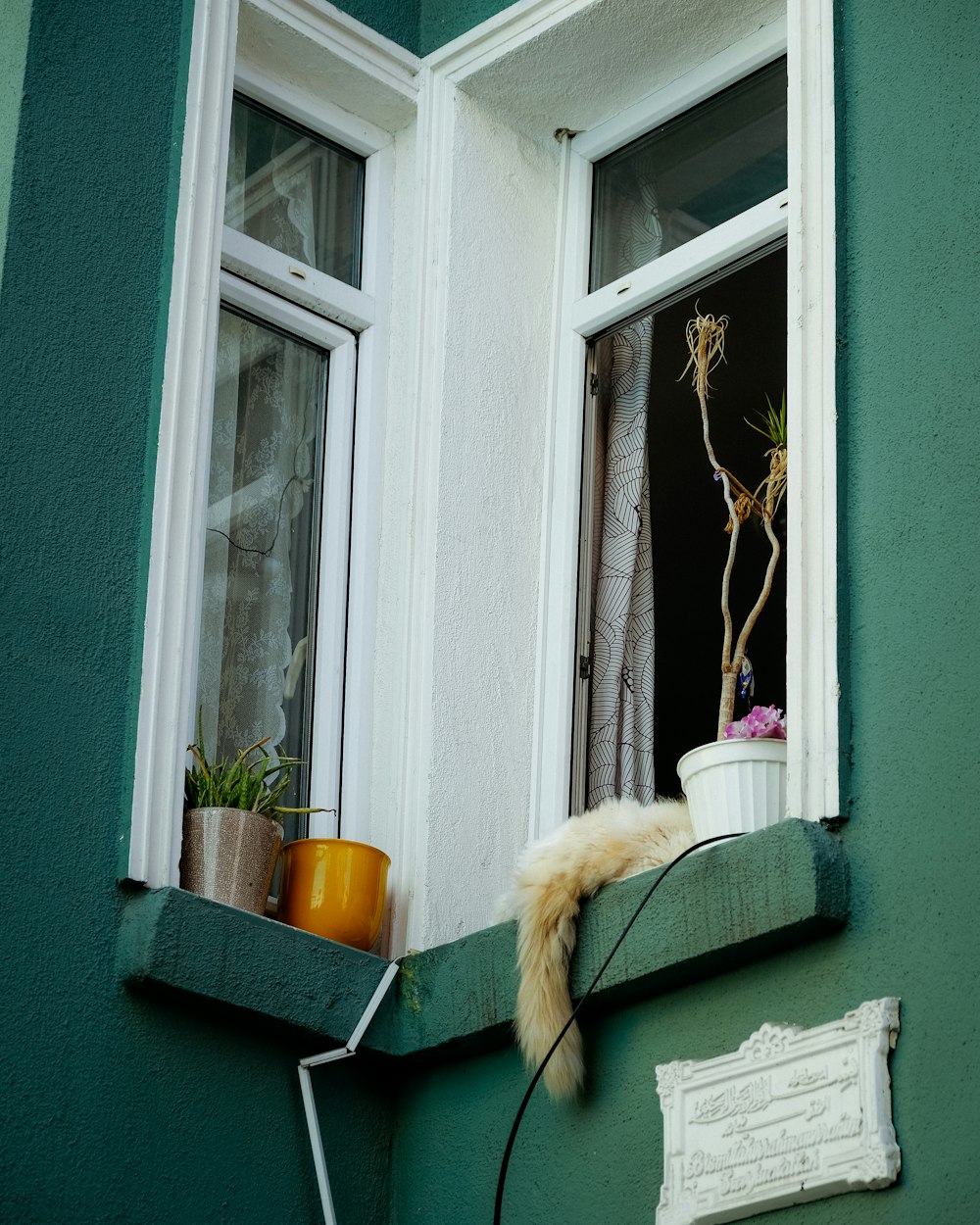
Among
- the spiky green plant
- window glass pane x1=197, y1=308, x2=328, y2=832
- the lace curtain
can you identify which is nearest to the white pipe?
the spiky green plant

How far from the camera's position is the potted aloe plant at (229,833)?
3.58m

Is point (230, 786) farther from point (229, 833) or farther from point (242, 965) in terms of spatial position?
point (242, 965)

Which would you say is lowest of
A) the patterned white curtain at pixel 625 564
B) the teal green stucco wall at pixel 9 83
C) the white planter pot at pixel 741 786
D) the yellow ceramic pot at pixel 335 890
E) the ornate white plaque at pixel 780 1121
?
the ornate white plaque at pixel 780 1121

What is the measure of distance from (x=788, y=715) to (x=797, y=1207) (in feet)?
2.52

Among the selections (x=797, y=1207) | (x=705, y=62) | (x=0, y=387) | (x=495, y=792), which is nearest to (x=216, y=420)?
(x=0, y=387)

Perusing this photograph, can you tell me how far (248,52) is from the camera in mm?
4332

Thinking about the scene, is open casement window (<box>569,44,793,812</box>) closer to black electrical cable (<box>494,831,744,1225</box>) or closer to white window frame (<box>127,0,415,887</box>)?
white window frame (<box>127,0,415,887</box>)

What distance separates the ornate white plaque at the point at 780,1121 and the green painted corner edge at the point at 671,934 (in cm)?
15

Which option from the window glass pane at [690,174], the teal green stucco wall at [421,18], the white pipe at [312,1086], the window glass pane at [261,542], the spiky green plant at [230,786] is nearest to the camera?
the white pipe at [312,1086]

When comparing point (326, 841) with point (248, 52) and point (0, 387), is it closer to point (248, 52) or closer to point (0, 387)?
point (0, 387)

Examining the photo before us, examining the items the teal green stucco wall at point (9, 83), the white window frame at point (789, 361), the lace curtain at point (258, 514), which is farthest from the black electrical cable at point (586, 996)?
the teal green stucco wall at point (9, 83)

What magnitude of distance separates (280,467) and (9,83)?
92cm

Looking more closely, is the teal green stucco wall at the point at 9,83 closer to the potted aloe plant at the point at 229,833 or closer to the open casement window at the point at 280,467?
the open casement window at the point at 280,467

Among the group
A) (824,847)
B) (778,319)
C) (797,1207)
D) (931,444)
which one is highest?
(778,319)
